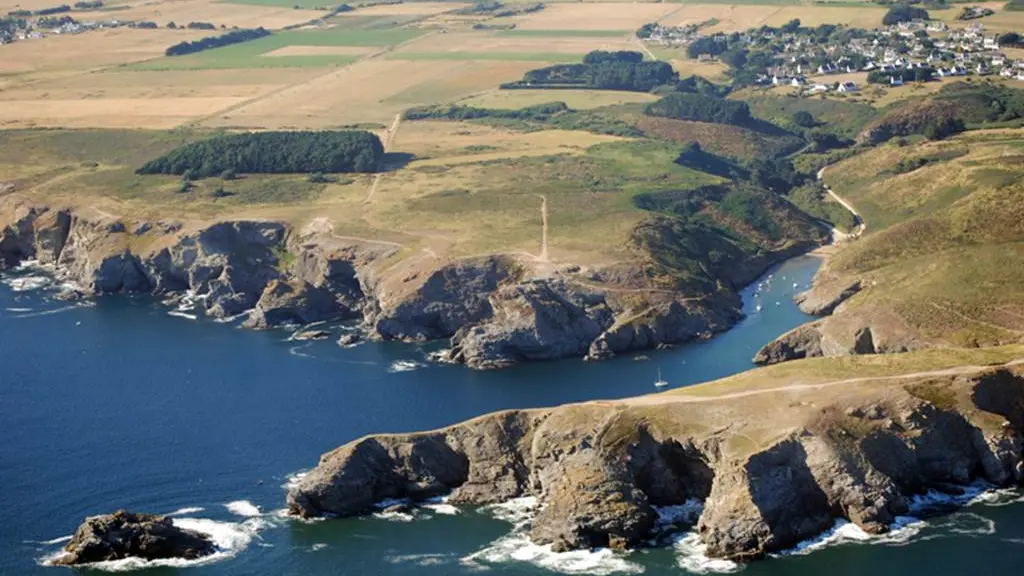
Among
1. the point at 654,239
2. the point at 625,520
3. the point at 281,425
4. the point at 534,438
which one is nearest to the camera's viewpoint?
the point at 625,520

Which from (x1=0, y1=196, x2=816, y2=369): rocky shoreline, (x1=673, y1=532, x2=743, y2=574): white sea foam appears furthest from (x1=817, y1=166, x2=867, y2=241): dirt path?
(x1=673, y1=532, x2=743, y2=574): white sea foam

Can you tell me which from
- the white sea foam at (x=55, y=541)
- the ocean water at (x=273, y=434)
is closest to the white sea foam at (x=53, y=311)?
the ocean water at (x=273, y=434)

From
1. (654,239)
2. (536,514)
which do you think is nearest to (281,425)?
(536,514)

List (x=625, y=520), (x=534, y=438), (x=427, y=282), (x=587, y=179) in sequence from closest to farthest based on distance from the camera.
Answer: (x=625, y=520)
(x=534, y=438)
(x=427, y=282)
(x=587, y=179)

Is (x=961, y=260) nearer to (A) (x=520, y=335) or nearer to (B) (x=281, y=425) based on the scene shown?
(A) (x=520, y=335)

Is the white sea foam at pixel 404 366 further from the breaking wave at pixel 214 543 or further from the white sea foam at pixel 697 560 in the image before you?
the white sea foam at pixel 697 560

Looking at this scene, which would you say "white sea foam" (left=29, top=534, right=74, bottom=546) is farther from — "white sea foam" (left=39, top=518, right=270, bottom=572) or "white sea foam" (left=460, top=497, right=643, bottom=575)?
"white sea foam" (left=460, top=497, right=643, bottom=575)
